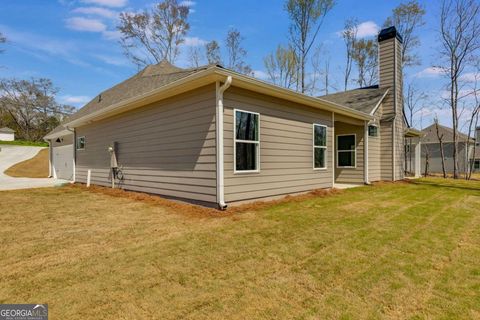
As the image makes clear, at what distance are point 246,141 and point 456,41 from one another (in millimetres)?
17679

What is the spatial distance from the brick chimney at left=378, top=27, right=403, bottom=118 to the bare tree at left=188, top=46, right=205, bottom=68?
13253 mm

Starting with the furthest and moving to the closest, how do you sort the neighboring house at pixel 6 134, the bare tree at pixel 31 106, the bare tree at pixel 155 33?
the neighboring house at pixel 6 134 → the bare tree at pixel 31 106 → the bare tree at pixel 155 33

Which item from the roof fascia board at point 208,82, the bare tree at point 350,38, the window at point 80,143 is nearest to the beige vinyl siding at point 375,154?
the roof fascia board at point 208,82

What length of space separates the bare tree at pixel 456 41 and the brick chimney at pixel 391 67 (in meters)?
7.11

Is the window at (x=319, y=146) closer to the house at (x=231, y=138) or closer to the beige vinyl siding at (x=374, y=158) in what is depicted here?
the house at (x=231, y=138)

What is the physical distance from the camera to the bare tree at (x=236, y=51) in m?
20.9

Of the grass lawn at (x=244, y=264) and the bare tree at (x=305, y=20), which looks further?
the bare tree at (x=305, y=20)

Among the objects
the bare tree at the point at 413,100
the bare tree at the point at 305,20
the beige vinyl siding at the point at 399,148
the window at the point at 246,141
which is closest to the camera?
the window at the point at 246,141

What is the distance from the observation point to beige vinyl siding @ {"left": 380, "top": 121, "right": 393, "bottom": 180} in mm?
11695

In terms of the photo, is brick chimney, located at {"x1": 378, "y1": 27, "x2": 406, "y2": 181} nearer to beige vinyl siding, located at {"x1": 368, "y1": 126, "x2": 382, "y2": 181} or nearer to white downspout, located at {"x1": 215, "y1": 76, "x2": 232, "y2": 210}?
beige vinyl siding, located at {"x1": 368, "y1": 126, "x2": 382, "y2": 181}

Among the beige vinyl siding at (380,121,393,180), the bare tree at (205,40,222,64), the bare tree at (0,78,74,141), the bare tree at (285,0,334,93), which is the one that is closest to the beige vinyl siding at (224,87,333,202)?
the beige vinyl siding at (380,121,393,180)

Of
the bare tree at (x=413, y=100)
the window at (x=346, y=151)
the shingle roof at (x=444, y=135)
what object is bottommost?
the window at (x=346, y=151)

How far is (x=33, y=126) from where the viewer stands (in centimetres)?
4534

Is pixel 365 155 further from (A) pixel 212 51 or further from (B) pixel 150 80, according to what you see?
(A) pixel 212 51
